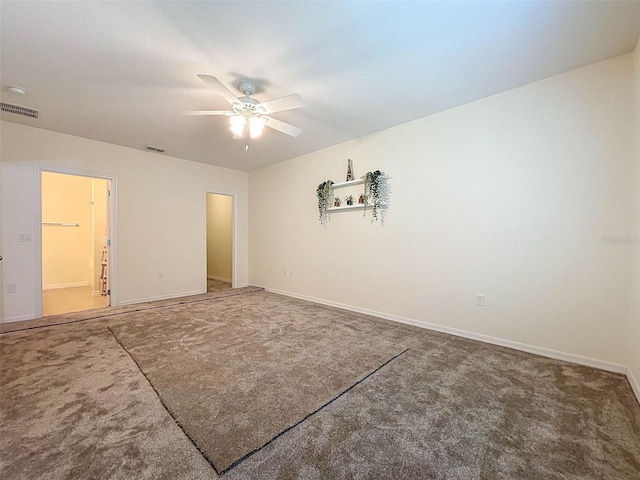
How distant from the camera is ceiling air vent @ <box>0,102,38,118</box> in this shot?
10.1 feet

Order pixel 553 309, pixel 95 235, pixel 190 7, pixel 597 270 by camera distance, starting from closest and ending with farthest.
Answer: pixel 190 7, pixel 597 270, pixel 553 309, pixel 95 235

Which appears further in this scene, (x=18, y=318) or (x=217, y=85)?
(x=18, y=318)

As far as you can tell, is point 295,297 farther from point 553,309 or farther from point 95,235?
point 95,235

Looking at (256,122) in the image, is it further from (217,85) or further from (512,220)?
(512,220)

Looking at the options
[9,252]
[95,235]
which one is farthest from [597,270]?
[95,235]

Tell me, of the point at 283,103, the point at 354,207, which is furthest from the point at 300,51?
the point at 354,207

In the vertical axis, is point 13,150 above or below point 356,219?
above

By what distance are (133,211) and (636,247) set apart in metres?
6.27

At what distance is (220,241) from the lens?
7.02m

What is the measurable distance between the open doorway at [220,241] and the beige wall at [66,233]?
2.59m

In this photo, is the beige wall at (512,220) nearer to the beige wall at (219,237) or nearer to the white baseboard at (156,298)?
the white baseboard at (156,298)

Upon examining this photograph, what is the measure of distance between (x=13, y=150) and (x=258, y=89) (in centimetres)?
361

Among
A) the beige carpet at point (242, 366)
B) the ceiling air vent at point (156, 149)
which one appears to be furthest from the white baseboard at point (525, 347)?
the ceiling air vent at point (156, 149)

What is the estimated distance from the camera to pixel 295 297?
5.05m
